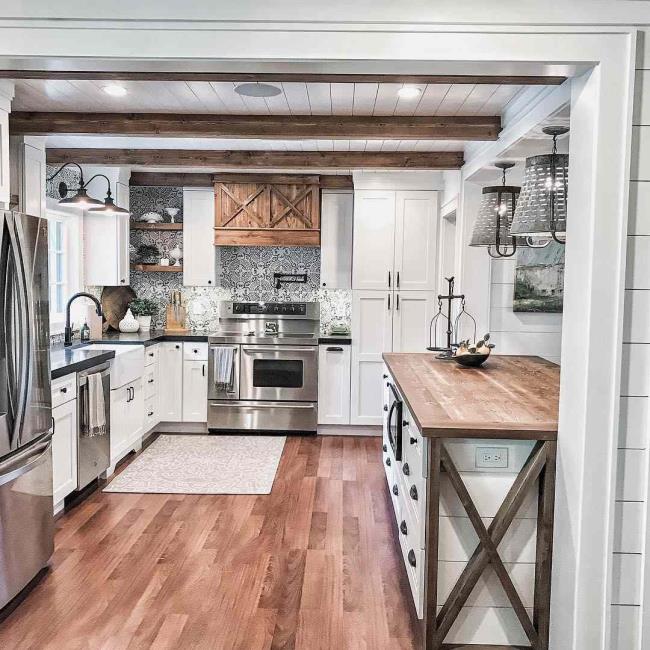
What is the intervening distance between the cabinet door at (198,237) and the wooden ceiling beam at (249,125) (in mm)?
2169

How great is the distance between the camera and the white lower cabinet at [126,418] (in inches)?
175

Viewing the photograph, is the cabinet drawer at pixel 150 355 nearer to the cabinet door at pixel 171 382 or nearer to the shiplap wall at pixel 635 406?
the cabinet door at pixel 171 382

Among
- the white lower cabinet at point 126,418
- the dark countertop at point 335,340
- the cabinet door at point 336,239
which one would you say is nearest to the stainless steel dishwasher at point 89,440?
the white lower cabinet at point 126,418

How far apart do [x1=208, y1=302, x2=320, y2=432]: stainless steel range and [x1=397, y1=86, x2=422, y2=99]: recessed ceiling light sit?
2763 millimetres

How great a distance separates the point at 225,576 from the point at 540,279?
275cm

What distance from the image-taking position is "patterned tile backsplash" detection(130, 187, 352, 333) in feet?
20.3

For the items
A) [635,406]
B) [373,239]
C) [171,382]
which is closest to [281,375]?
[171,382]

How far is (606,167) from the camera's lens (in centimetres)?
188

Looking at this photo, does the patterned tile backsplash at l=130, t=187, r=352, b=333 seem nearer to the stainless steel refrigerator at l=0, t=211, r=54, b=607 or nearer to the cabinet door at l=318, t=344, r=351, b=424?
the cabinet door at l=318, t=344, r=351, b=424

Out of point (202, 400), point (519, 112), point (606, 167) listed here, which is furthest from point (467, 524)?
point (202, 400)

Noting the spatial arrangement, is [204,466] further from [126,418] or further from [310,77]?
[310,77]

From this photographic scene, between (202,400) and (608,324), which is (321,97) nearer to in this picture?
(608,324)

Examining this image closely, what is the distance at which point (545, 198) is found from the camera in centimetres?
257

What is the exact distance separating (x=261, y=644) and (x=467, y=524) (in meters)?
0.94
